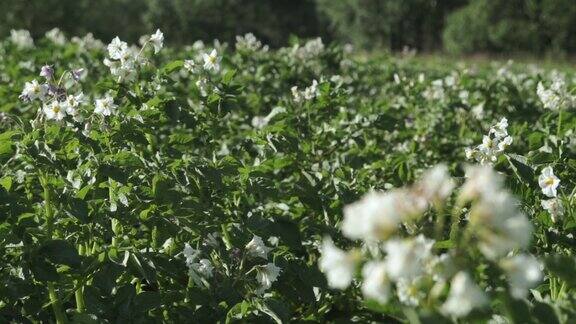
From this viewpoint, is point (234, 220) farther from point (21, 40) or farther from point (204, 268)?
point (21, 40)

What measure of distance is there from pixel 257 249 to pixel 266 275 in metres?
0.08

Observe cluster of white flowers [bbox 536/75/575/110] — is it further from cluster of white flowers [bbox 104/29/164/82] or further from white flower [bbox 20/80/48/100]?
white flower [bbox 20/80/48/100]

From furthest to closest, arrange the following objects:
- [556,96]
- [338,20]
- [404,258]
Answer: [338,20]
[556,96]
[404,258]

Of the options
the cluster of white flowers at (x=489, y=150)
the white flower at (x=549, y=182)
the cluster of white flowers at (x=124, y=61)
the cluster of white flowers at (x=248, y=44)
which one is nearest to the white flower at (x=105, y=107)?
the cluster of white flowers at (x=124, y=61)

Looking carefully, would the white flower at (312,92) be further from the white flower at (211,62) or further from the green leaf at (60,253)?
the green leaf at (60,253)

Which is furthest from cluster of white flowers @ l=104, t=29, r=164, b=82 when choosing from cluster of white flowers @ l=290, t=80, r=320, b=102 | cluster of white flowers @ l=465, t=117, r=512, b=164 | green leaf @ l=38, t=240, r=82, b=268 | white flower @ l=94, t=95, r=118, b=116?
cluster of white flowers @ l=465, t=117, r=512, b=164

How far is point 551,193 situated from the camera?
220 centimetres

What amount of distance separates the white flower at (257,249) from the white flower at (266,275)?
4cm

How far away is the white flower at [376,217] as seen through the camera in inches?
44.9

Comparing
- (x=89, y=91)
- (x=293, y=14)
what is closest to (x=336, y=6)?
(x=293, y=14)

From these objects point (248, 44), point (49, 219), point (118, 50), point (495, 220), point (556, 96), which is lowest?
point (556, 96)

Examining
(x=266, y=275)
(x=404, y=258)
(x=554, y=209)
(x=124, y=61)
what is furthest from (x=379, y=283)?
(x=124, y=61)

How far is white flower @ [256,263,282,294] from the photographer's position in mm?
2150

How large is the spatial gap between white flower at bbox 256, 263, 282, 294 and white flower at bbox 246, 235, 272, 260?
0.13ft
